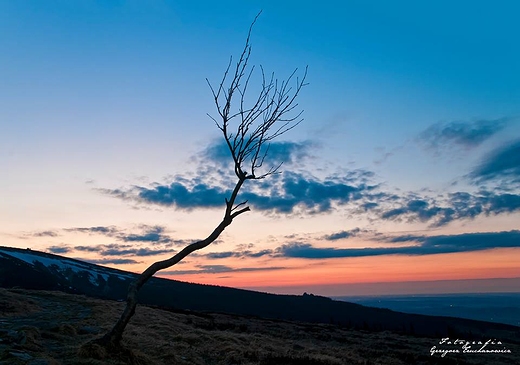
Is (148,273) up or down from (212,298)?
up

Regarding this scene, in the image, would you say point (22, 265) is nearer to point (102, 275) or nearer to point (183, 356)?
point (102, 275)

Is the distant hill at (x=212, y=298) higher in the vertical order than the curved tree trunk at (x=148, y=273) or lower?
lower

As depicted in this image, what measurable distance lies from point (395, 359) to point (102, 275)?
147196mm

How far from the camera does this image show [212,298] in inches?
6363

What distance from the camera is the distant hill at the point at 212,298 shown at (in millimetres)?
117750

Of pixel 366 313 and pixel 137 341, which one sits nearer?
pixel 137 341

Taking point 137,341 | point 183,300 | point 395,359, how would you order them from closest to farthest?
point 137,341 < point 395,359 < point 183,300

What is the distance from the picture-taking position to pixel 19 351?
1120 centimetres

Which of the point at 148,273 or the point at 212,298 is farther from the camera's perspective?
the point at 212,298

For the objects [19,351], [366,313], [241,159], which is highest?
[241,159]

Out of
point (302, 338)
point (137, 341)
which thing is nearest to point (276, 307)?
point (302, 338)

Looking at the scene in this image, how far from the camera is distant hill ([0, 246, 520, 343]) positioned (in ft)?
386

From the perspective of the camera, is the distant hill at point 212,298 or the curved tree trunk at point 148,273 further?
the distant hill at point 212,298

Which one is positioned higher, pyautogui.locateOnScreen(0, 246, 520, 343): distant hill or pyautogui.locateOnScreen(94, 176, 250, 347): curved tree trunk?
pyautogui.locateOnScreen(94, 176, 250, 347): curved tree trunk
